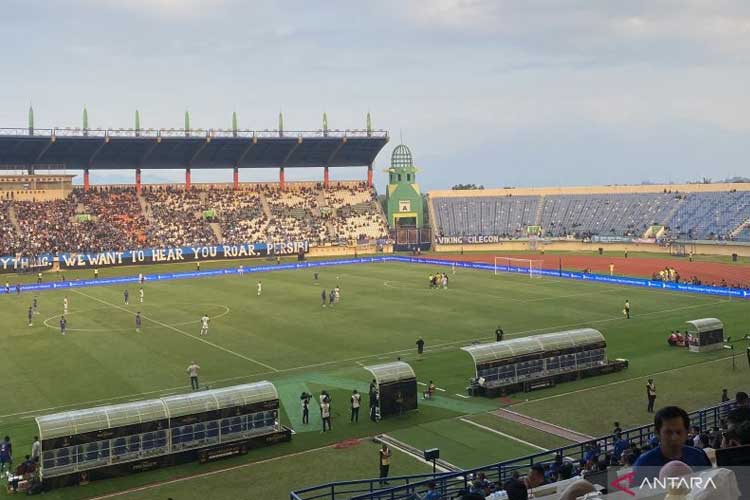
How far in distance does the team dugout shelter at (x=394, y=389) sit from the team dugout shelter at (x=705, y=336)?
1781cm

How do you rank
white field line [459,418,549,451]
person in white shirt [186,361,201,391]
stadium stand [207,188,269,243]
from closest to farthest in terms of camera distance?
white field line [459,418,549,451] < person in white shirt [186,361,201,391] < stadium stand [207,188,269,243]

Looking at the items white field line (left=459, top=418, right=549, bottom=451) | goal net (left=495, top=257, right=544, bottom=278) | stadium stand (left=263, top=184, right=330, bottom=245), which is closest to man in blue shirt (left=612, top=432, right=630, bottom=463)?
white field line (left=459, top=418, right=549, bottom=451)

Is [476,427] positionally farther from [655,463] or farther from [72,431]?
[655,463]

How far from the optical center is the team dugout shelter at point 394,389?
28797 mm

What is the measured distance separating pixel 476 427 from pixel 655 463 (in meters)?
21.8

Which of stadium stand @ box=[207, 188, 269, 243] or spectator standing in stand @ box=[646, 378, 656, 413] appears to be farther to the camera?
stadium stand @ box=[207, 188, 269, 243]

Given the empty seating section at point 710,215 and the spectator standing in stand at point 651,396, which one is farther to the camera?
the empty seating section at point 710,215

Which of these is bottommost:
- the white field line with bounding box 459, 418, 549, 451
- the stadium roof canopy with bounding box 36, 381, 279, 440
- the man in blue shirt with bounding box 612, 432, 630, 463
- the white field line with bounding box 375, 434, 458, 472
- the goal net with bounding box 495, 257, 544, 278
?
the white field line with bounding box 375, 434, 458, 472

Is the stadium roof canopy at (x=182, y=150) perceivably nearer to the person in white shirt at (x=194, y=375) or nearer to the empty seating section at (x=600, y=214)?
the empty seating section at (x=600, y=214)

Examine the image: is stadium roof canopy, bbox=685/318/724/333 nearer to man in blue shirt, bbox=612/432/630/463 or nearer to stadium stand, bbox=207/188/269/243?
man in blue shirt, bbox=612/432/630/463

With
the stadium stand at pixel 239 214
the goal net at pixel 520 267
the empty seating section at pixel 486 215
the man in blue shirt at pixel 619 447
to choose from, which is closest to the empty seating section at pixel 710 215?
the empty seating section at pixel 486 215

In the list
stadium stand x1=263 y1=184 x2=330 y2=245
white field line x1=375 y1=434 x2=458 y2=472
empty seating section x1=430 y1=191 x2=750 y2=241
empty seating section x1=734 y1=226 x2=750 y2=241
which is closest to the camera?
white field line x1=375 y1=434 x2=458 y2=472

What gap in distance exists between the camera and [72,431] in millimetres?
23094

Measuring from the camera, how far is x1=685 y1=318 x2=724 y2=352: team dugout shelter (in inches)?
1524
